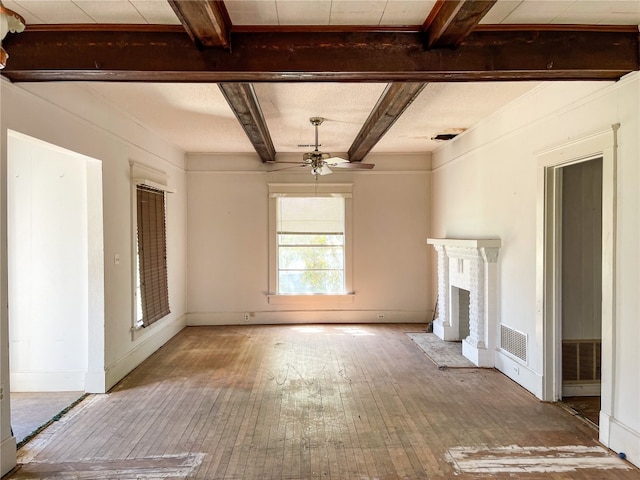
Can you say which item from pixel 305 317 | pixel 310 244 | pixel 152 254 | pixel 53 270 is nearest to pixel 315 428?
pixel 53 270

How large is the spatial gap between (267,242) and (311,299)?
126 centimetres

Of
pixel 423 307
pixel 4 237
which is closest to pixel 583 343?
pixel 423 307

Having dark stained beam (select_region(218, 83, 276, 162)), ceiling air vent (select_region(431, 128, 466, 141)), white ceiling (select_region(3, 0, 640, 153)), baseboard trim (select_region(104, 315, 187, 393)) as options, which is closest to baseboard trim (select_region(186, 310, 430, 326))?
baseboard trim (select_region(104, 315, 187, 393))

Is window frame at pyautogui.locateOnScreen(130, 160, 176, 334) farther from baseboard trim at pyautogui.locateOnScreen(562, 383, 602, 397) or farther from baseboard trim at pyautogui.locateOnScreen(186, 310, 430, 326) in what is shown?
baseboard trim at pyautogui.locateOnScreen(562, 383, 602, 397)

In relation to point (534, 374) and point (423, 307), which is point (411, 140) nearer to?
point (423, 307)

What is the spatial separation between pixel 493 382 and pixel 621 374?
1542 millimetres

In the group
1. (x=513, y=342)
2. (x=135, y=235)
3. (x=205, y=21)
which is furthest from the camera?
(x=135, y=235)

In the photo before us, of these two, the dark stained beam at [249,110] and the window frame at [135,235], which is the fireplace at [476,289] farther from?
the window frame at [135,235]

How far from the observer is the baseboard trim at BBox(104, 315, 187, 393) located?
420 cm

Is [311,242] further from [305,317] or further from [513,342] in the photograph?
[513,342]

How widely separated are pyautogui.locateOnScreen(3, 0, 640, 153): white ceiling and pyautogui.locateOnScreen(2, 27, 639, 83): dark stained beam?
0.35 ft

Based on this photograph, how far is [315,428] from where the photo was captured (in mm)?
3297

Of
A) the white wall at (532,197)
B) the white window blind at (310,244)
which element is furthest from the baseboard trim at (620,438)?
the white window blind at (310,244)

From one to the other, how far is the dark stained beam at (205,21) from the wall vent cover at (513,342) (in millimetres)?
3834
